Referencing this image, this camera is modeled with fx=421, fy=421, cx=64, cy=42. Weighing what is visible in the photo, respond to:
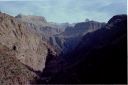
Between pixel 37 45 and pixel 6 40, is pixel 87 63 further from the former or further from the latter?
pixel 37 45

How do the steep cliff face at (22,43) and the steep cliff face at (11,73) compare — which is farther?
the steep cliff face at (22,43)

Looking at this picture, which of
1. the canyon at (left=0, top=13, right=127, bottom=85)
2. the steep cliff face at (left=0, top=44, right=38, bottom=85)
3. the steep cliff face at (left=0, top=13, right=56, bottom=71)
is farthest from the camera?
the steep cliff face at (left=0, top=13, right=56, bottom=71)

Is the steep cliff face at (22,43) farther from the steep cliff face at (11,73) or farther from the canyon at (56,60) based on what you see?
the steep cliff face at (11,73)

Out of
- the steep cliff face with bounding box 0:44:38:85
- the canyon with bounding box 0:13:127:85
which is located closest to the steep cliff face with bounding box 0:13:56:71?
the canyon with bounding box 0:13:127:85

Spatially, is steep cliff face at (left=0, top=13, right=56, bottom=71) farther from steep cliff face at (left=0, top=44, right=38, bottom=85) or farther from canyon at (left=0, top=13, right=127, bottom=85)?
steep cliff face at (left=0, top=44, right=38, bottom=85)

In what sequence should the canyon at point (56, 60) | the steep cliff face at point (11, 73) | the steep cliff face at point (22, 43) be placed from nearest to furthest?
the canyon at point (56, 60) < the steep cliff face at point (11, 73) < the steep cliff face at point (22, 43)

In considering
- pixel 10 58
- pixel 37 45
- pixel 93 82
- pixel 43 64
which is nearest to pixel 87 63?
pixel 93 82

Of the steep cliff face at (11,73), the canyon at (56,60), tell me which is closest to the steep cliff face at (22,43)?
the canyon at (56,60)

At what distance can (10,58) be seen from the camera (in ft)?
387

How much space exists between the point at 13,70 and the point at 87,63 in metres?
23.4

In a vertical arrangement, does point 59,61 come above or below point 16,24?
below

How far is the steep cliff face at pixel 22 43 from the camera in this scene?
143 m

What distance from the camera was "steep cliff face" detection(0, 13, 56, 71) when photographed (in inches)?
5620

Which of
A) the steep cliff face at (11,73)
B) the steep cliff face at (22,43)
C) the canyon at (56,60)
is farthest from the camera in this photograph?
the steep cliff face at (22,43)
